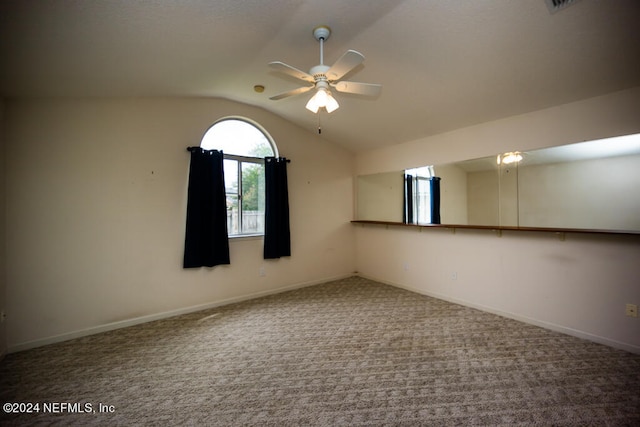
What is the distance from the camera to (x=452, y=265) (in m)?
3.74

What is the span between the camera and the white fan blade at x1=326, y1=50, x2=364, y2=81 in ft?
5.78

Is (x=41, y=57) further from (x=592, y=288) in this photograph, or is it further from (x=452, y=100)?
(x=592, y=288)

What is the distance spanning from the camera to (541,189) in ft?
9.57

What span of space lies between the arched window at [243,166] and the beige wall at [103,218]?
18cm

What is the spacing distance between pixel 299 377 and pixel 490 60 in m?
3.11

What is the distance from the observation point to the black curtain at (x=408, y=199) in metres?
4.23

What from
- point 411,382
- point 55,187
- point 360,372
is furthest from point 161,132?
point 411,382

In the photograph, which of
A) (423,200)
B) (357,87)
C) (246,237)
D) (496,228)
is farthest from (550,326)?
(246,237)

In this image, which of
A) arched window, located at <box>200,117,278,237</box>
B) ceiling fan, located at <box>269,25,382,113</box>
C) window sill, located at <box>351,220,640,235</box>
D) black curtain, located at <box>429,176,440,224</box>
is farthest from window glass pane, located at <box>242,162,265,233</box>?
black curtain, located at <box>429,176,440,224</box>

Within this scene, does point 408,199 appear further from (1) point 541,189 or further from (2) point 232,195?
(2) point 232,195

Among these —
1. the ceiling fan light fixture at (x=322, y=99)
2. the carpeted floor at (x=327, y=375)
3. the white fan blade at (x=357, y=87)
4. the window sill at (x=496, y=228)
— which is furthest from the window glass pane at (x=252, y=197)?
the white fan blade at (x=357, y=87)

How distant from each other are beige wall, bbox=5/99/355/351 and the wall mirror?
2.73m

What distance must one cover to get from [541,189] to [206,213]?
3989 millimetres

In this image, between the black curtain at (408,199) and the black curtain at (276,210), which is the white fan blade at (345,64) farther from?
the black curtain at (408,199)
